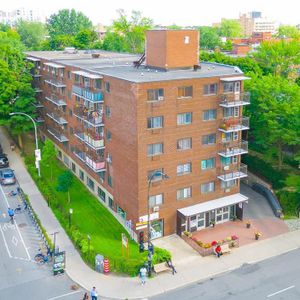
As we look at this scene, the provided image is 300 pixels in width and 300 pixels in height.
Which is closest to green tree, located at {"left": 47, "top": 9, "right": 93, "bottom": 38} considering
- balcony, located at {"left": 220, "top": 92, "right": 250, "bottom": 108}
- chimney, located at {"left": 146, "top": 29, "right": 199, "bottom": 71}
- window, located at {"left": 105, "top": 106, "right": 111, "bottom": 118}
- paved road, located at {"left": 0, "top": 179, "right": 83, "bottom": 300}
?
chimney, located at {"left": 146, "top": 29, "right": 199, "bottom": 71}

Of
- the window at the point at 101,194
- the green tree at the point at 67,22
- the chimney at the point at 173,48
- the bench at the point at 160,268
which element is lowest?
the bench at the point at 160,268

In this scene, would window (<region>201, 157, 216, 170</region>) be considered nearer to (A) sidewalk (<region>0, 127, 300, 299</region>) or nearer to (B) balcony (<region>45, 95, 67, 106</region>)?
(A) sidewalk (<region>0, 127, 300, 299</region>)

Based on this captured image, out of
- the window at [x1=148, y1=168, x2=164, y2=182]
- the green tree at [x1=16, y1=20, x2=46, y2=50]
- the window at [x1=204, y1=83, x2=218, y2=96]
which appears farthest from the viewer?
the green tree at [x1=16, y1=20, x2=46, y2=50]

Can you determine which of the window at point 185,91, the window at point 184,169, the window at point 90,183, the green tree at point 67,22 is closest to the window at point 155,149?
the window at point 184,169

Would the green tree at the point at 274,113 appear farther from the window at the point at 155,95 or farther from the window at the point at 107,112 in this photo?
the window at the point at 107,112

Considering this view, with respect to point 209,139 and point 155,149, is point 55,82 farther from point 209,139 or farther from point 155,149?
point 209,139
